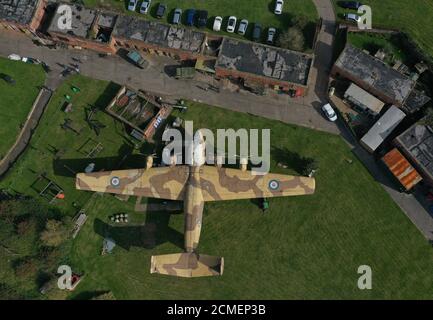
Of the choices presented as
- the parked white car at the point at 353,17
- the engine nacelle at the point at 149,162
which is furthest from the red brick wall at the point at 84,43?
the parked white car at the point at 353,17

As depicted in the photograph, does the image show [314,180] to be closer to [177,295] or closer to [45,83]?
[177,295]

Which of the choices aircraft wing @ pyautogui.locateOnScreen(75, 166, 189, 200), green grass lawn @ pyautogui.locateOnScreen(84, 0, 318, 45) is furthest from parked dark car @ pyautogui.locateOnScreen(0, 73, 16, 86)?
aircraft wing @ pyautogui.locateOnScreen(75, 166, 189, 200)

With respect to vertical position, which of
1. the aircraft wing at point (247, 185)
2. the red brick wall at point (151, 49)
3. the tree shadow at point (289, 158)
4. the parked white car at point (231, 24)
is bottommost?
the aircraft wing at point (247, 185)

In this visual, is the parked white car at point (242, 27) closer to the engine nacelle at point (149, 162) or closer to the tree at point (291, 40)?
the tree at point (291, 40)

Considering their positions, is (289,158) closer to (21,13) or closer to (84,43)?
(84,43)

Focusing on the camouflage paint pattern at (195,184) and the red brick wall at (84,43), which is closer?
the camouflage paint pattern at (195,184)

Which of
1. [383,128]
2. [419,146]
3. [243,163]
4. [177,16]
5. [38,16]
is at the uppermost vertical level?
[419,146]

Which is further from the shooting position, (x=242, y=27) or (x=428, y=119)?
(x=242, y=27)

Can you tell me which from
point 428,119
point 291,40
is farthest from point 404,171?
point 291,40
